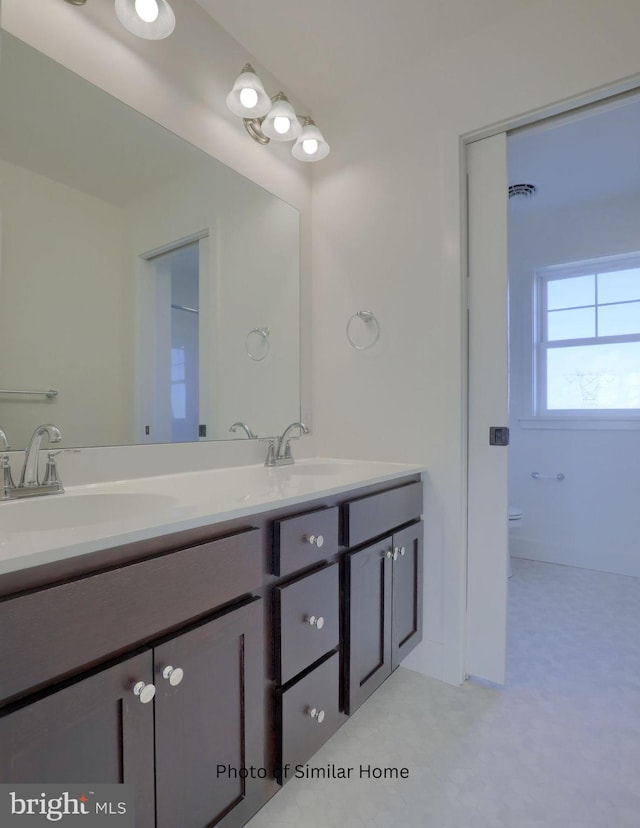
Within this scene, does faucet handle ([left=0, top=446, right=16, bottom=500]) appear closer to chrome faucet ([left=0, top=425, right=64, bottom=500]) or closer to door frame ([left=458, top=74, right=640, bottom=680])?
chrome faucet ([left=0, top=425, right=64, bottom=500])

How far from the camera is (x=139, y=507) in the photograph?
118 centimetres

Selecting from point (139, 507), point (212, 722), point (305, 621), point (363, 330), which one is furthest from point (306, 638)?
point (363, 330)

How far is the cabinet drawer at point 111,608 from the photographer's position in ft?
2.14

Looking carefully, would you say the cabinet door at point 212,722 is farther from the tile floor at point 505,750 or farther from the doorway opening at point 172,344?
the doorway opening at point 172,344

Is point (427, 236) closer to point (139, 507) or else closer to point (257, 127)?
point (257, 127)

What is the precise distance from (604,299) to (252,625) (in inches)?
125

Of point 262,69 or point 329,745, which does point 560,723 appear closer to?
A: point 329,745

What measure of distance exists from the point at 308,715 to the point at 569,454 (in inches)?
103

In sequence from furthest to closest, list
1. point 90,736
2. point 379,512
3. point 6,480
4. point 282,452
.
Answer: point 282,452
point 379,512
point 6,480
point 90,736

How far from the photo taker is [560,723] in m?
1.48

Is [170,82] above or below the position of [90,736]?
above

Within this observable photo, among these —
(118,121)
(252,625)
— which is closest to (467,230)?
(118,121)

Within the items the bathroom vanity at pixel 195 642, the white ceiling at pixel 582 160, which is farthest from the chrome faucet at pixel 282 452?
the white ceiling at pixel 582 160

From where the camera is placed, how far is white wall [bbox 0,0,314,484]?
1.22m
